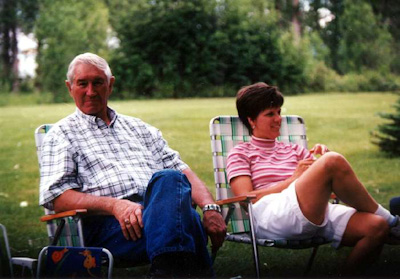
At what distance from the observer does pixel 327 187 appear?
2697 mm

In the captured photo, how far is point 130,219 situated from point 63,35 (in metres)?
6.53

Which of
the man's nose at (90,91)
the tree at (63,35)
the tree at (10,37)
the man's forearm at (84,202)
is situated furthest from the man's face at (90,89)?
the tree at (10,37)

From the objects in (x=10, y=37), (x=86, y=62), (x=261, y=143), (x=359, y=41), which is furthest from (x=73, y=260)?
(x=359, y=41)

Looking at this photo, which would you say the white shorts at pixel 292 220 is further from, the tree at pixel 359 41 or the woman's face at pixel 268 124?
the tree at pixel 359 41

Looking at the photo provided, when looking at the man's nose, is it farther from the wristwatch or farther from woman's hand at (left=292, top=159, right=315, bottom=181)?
woman's hand at (left=292, top=159, right=315, bottom=181)

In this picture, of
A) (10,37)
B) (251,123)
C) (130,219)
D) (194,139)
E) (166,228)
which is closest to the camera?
(166,228)

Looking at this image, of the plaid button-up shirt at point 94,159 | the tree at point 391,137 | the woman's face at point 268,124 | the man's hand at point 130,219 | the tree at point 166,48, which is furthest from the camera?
the tree at point 166,48

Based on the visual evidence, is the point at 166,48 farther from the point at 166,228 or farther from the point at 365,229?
the point at 166,228

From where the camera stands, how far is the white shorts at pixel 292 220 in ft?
9.19

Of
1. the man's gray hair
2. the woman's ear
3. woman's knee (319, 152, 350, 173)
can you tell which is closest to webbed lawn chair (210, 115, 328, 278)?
the woman's ear

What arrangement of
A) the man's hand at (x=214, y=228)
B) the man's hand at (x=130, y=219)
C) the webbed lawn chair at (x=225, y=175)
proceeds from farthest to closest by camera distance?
the webbed lawn chair at (x=225, y=175), the man's hand at (x=214, y=228), the man's hand at (x=130, y=219)

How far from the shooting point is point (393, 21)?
9.11 m

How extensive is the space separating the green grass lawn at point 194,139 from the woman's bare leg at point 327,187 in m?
1.49

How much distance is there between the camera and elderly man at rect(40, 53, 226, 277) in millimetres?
2387
